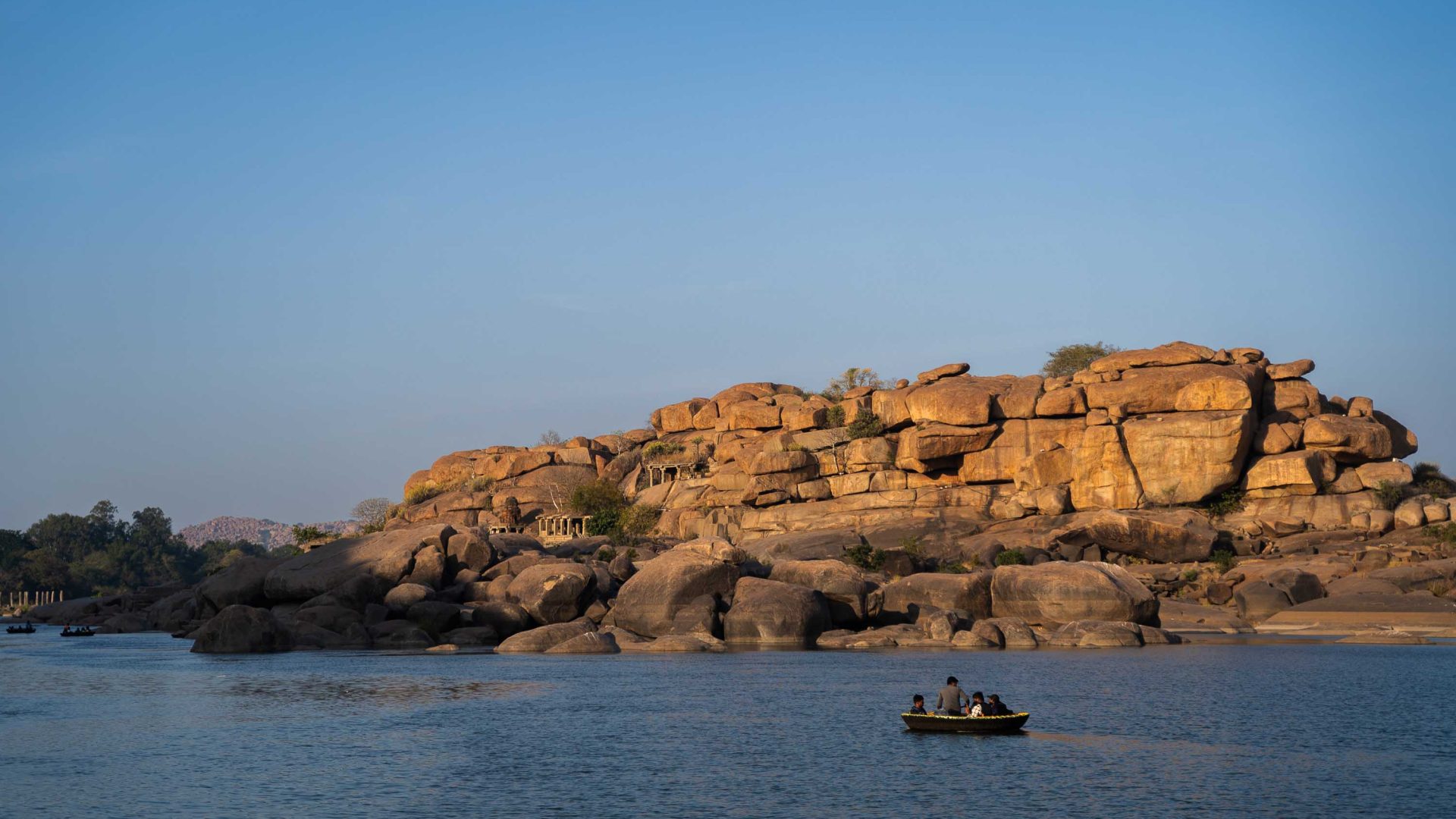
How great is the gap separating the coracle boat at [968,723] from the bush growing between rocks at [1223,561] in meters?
43.3

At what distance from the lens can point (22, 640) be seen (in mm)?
76812

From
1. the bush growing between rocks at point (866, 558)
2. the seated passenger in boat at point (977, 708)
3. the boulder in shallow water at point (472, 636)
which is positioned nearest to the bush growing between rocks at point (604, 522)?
the bush growing between rocks at point (866, 558)

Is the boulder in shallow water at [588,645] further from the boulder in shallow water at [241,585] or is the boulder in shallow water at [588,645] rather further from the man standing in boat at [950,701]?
the man standing in boat at [950,701]

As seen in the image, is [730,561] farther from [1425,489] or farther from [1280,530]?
[1425,489]

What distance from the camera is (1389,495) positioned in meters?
73.5

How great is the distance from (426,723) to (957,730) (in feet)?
43.8

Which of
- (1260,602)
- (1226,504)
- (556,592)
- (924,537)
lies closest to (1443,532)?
(1226,504)

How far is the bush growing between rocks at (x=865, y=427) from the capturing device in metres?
92.4

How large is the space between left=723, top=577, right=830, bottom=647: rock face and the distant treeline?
304 ft

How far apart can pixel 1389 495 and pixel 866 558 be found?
1173 inches

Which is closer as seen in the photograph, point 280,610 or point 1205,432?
point 280,610

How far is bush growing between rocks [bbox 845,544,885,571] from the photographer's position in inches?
2872

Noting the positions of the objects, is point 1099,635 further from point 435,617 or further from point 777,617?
point 435,617

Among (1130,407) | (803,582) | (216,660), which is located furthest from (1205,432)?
(216,660)
